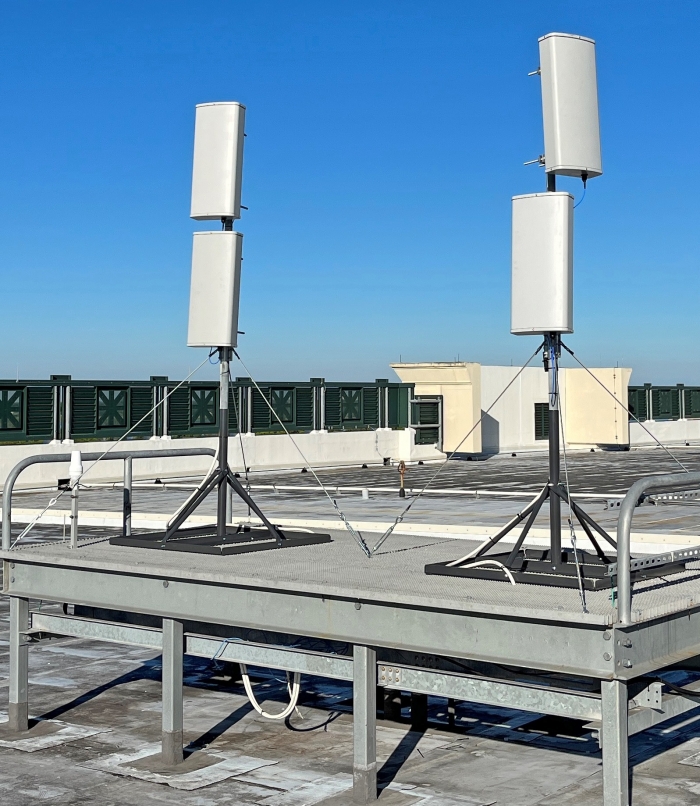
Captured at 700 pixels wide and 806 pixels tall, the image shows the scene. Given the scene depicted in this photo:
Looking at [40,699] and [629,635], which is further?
[40,699]

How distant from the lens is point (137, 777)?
8.17 metres

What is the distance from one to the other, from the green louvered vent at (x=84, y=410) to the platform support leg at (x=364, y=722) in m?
32.2

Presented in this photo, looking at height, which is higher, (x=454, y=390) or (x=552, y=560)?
(x=454, y=390)

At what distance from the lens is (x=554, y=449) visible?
8.05 metres

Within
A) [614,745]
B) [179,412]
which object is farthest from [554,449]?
[179,412]

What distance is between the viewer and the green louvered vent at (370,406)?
48656mm

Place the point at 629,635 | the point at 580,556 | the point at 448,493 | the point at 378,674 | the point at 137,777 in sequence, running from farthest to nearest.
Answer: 1. the point at 448,493
2. the point at 580,556
3. the point at 137,777
4. the point at 378,674
5. the point at 629,635

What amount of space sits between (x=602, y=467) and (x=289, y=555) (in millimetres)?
36119

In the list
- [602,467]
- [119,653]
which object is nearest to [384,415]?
[602,467]

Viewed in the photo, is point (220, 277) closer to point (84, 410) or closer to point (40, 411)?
point (40, 411)

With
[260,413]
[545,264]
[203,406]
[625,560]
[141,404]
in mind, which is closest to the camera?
[625,560]

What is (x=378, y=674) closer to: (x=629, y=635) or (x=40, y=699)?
(x=629, y=635)

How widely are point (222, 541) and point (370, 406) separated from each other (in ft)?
129

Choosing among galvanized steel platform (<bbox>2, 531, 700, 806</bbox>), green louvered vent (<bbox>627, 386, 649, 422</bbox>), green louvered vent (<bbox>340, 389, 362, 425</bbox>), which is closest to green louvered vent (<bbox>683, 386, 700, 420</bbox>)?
green louvered vent (<bbox>627, 386, 649, 422</bbox>)
